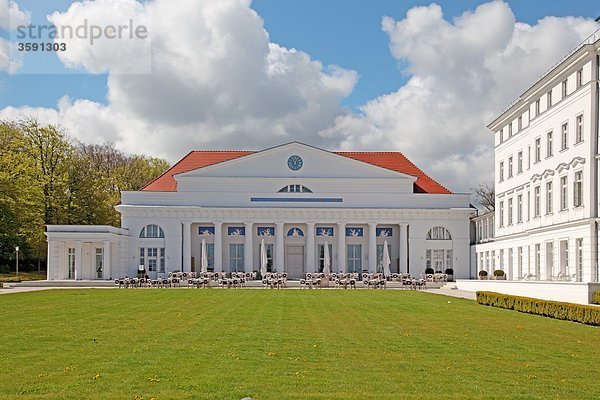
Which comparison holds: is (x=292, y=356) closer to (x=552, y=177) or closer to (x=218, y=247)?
(x=552, y=177)

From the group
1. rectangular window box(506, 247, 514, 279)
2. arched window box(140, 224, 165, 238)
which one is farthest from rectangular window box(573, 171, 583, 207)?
arched window box(140, 224, 165, 238)

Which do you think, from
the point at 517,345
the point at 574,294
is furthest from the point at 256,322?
the point at 574,294

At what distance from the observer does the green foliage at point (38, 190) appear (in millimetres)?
59812

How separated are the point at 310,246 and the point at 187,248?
9.66 meters

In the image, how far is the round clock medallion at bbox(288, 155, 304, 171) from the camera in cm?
6050

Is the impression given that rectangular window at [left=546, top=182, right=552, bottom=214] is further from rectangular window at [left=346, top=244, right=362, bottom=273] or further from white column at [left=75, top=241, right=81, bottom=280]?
white column at [left=75, top=241, right=81, bottom=280]

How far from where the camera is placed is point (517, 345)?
49.4ft

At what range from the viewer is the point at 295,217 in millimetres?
59719

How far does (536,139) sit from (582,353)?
28599mm

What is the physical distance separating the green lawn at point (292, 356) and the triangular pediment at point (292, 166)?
38.2m

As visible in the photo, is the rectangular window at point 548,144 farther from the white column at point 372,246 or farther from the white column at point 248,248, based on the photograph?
the white column at point 248,248

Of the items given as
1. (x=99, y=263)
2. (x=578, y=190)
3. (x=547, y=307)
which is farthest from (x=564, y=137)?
(x=99, y=263)

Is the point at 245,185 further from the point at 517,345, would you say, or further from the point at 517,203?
the point at 517,345

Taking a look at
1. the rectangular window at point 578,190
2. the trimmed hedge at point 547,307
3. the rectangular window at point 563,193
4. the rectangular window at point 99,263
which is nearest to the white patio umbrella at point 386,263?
the rectangular window at point 99,263
